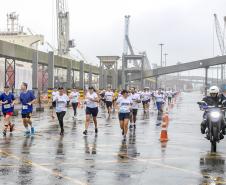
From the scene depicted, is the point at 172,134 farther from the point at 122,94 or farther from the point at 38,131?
the point at 38,131

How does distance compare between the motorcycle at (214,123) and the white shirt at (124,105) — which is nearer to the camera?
the motorcycle at (214,123)

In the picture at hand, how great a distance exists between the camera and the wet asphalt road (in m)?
8.55

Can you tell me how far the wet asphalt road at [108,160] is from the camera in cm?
855

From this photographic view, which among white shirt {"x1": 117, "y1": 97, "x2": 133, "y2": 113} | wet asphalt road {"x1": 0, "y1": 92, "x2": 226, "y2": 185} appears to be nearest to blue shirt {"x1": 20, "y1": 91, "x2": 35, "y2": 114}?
wet asphalt road {"x1": 0, "y1": 92, "x2": 226, "y2": 185}

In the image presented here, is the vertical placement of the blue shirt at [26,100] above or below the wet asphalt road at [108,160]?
above

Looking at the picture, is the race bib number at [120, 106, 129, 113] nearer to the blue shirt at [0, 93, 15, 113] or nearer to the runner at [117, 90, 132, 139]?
the runner at [117, 90, 132, 139]

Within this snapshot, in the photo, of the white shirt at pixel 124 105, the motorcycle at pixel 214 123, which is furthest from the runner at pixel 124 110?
the motorcycle at pixel 214 123

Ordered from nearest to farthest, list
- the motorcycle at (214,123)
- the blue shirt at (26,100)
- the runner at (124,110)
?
the motorcycle at (214,123) → the blue shirt at (26,100) → the runner at (124,110)

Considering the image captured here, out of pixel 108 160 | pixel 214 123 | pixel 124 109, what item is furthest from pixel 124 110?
pixel 108 160

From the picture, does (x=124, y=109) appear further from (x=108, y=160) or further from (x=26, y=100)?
(x=108, y=160)

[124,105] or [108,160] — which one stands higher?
[124,105]

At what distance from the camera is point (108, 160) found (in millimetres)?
10789

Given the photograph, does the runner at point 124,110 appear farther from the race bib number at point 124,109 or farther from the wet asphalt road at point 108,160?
the wet asphalt road at point 108,160

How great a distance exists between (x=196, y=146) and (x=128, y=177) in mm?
5513
